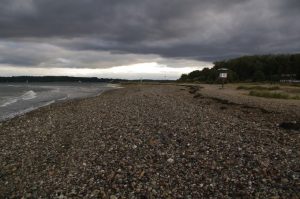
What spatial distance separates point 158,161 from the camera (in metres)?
10.9

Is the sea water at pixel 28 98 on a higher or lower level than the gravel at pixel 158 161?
lower

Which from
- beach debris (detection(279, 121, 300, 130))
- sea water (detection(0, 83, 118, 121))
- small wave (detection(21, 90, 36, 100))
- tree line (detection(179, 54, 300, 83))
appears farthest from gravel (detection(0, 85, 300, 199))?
tree line (detection(179, 54, 300, 83))

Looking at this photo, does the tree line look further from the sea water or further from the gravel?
the gravel

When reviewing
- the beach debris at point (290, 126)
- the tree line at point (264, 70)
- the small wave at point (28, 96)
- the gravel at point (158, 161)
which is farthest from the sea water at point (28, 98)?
the tree line at point (264, 70)

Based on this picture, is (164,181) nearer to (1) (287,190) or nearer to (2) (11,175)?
(1) (287,190)

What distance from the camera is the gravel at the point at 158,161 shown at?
340 inches

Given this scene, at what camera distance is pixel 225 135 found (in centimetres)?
1398

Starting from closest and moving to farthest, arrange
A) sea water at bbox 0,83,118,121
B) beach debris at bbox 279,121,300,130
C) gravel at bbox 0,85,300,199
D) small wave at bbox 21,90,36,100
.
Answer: gravel at bbox 0,85,300,199, beach debris at bbox 279,121,300,130, sea water at bbox 0,83,118,121, small wave at bbox 21,90,36,100

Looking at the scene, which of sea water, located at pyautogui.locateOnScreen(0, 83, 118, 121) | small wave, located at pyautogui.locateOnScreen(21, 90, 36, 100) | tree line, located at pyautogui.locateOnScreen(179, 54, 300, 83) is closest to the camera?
sea water, located at pyautogui.locateOnScreen(0, 83, 118, 121)

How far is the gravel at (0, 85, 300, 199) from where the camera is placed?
340 inches

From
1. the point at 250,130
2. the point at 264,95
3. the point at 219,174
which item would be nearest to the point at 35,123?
the point at 250,130

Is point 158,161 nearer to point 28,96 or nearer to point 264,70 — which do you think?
point 28,96

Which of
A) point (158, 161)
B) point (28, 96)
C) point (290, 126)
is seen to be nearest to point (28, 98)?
point (28, 96)

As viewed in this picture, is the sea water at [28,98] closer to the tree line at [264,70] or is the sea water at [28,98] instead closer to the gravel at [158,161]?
the gravel at [158,161]
